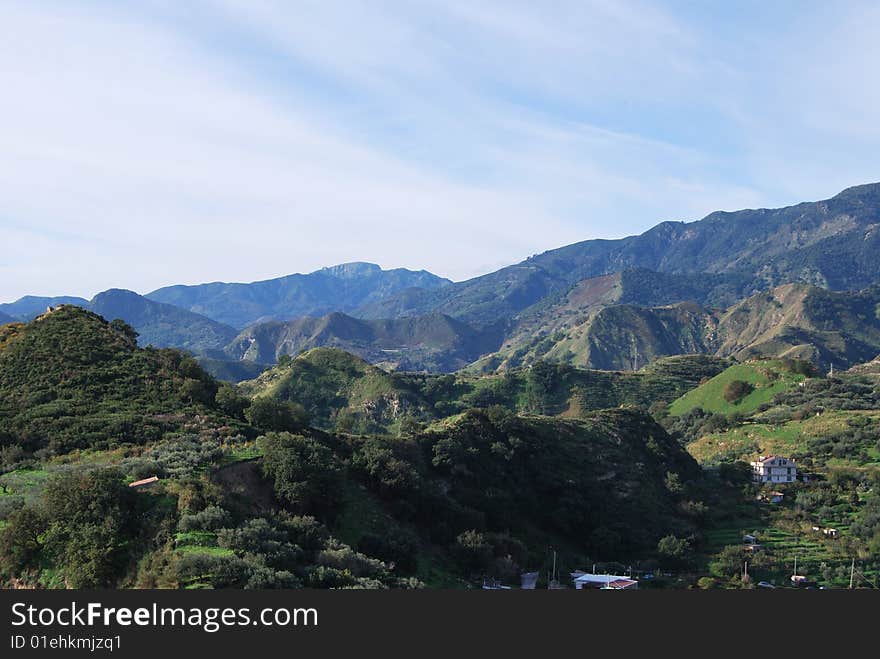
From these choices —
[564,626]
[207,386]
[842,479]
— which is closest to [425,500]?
[207,386]

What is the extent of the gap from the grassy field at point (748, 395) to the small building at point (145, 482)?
89863 millimetres

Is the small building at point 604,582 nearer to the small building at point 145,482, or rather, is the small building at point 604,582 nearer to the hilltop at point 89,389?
the hilltop at point 89,389

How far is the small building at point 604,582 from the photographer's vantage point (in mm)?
38744

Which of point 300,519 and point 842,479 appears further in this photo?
point 842,479

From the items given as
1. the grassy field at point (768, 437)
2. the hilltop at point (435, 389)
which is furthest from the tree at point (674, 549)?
the hilltop at point (435, 389)

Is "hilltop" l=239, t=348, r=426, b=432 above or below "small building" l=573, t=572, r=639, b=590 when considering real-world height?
above

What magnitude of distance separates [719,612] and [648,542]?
111 feet

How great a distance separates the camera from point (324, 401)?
4774 inches

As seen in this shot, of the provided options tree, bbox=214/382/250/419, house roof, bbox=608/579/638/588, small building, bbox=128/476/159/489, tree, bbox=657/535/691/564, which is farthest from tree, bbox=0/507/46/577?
tree, bbox=657/535/691/564

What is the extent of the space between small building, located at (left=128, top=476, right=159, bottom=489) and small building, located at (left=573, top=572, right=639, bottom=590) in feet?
72.6

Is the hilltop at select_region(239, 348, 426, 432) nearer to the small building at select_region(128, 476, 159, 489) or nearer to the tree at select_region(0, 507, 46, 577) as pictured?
the small building at select_region(128, 476, 159, 489)

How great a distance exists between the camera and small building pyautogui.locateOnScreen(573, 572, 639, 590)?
38.7 meters

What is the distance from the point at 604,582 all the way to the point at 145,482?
24.2m

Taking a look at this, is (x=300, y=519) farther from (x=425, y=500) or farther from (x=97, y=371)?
(x=97, y=371)
